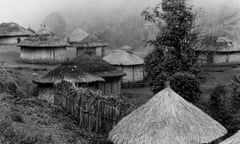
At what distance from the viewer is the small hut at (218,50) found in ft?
119

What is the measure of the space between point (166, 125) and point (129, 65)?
2172cm

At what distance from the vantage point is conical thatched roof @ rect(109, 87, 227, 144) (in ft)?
34.2

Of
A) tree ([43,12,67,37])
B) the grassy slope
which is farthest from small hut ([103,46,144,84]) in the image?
tree ([43,12,67,37])

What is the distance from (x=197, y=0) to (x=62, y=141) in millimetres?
39721

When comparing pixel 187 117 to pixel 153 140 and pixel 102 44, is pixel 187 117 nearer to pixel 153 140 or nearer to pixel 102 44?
pixel 153 140

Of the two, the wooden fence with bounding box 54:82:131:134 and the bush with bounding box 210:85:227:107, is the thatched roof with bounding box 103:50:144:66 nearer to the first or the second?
the bush with bounding box 210:85:227:107

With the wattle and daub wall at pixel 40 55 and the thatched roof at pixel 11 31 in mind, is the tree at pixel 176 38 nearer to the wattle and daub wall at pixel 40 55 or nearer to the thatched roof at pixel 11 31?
the wattle and daub wall at pixel 40 55

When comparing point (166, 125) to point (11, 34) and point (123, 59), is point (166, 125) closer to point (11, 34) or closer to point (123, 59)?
point (123, 59)

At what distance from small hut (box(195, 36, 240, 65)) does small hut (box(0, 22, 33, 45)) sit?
13662 millimetres

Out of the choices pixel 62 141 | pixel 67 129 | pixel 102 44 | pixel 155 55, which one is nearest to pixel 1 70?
pixel 155 55

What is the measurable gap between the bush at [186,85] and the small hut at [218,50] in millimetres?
16312

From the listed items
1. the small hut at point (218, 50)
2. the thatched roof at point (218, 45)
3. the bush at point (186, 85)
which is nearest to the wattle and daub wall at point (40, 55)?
the small hut at point (218, 50)

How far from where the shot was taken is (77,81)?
1975cm

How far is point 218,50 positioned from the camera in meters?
36.6
